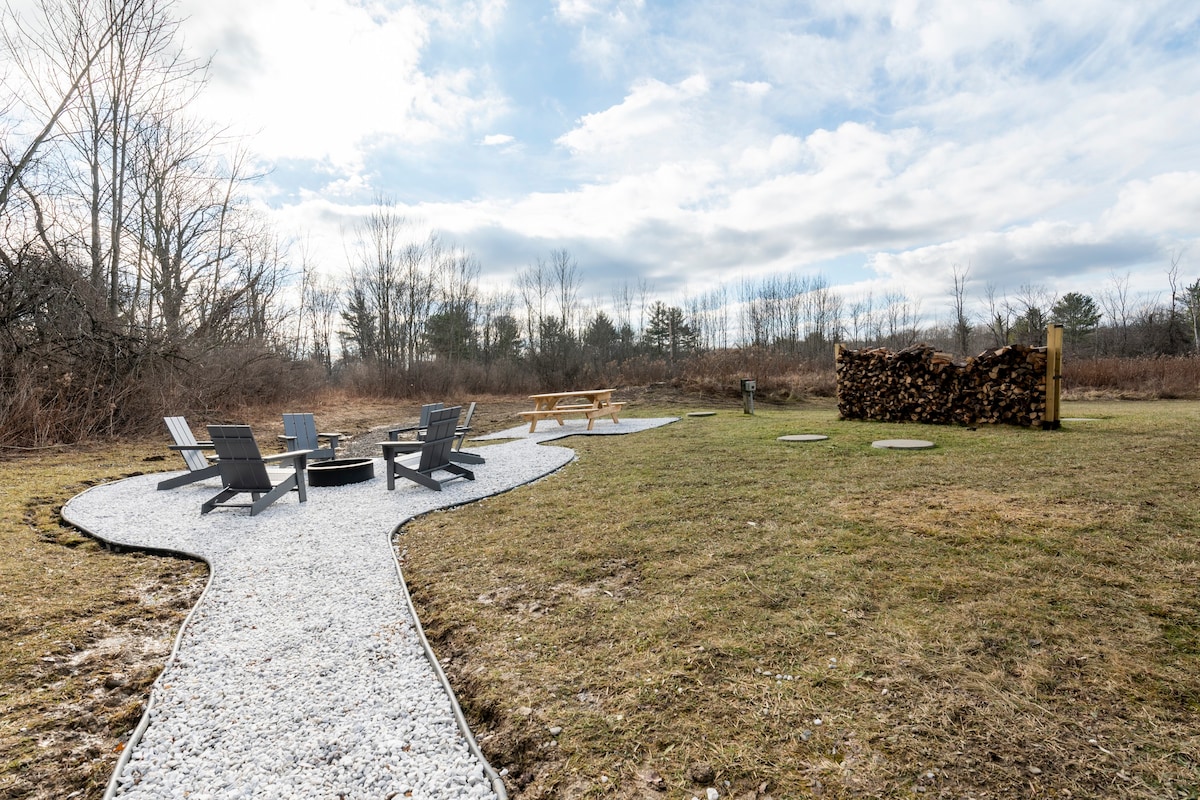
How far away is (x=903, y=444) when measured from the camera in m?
7.44

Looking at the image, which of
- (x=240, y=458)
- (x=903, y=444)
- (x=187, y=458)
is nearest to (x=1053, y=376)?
(x=903, y=444)

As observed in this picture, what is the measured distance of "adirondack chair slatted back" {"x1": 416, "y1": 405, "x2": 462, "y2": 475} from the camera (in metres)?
6.20

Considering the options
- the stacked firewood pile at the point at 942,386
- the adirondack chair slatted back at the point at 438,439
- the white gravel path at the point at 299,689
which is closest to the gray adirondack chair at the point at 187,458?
the white gravel path at the point at 299,689

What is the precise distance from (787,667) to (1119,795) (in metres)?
0.96

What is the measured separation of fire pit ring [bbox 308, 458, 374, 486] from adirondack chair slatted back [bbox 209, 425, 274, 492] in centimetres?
110

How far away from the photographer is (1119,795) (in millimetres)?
1526

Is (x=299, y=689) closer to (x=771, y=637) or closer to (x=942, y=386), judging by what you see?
(x=771, y=637)

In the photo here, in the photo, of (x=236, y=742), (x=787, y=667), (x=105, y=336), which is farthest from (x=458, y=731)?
(x=105, y=336)

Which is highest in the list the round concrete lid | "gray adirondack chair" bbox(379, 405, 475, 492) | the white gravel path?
"gray adirondack chair" bbox(379, 405, 475, 492)

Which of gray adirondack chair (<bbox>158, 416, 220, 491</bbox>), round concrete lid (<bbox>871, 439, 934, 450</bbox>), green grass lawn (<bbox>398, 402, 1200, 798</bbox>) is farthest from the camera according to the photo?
round concrete lid (<bbox>871, 439, 934, 450</bbox>)

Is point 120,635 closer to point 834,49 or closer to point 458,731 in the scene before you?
point 458,731

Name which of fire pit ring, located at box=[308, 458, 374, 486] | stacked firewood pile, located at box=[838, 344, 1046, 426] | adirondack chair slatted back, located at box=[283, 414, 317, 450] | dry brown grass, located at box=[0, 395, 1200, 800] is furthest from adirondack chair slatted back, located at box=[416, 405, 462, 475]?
stacked firewood pile, located at box=[838, 344, 1046, 426]

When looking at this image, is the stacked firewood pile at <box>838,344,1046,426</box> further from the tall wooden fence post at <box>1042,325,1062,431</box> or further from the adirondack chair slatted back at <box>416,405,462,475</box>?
the adirondack chair slatted back at <box>416,405,462,475</box>

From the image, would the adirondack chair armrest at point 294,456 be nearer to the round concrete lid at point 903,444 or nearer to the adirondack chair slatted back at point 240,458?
the adirondack chair slatted back at point 240,458
